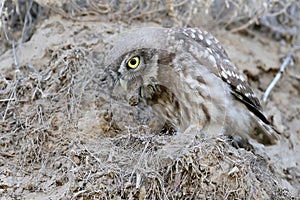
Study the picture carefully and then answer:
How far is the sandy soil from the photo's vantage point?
3896 millimetres

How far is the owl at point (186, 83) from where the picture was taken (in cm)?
443

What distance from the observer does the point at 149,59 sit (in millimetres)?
4426

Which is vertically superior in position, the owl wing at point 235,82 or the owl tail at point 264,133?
the owl wing at point 235,82

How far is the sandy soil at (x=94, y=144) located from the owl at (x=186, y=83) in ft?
0.80

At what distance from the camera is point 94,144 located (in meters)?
4.26

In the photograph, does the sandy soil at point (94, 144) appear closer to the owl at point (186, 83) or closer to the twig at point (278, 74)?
the twig at point (278, 74)

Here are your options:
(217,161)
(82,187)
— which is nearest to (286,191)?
(217,161)

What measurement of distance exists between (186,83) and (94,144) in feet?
2.72

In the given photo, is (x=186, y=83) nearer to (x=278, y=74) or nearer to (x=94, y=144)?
(x=94, y=144)

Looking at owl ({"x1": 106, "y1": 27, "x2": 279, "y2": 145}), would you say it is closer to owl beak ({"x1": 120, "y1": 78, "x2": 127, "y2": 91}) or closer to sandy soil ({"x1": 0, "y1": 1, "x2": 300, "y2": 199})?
owl beak ({"x1": 120, "y1": 78, "x2": 127, "y2": 91})

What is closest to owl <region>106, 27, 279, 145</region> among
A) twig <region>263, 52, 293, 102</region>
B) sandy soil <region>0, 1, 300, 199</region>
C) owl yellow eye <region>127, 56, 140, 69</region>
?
owl yellow eye <region>127, 56, 140, 69</region>

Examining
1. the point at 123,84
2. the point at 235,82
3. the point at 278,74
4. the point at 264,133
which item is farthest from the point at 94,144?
the point at 278,74

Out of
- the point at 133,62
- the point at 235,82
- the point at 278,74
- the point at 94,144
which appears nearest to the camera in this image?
the point at 94,144

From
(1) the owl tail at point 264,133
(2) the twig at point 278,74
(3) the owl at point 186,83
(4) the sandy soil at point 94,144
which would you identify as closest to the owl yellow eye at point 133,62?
(3) the owl at point 186,83
